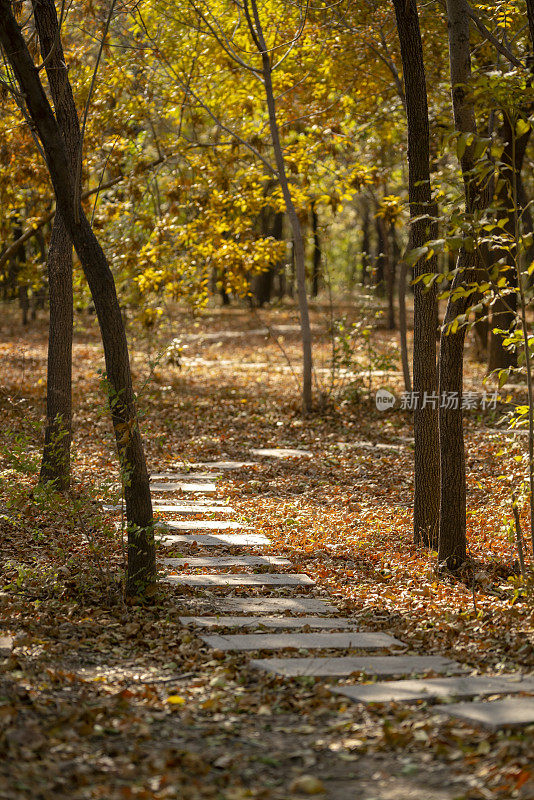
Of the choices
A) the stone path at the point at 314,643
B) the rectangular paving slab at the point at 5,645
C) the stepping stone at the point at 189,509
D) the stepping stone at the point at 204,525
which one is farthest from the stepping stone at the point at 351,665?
the stepping stone at the point at 189,509

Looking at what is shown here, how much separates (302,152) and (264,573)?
8.71 metres

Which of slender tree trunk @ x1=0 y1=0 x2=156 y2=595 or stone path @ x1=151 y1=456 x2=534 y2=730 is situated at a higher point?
slender tree trunk @ x1=0 y1=0 x2=156 y2=595

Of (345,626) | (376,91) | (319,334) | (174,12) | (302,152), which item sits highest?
(174,12)

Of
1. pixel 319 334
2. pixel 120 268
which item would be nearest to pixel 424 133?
pixel 120 268

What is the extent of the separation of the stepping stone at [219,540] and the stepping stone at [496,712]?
3951mm

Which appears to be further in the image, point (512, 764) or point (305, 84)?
point (305, 84)

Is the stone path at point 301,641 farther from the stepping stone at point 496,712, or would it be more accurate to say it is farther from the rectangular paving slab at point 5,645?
the stepping stone at point 496,712

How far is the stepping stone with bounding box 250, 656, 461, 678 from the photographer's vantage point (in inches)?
183

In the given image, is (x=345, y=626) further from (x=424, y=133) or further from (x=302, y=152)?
(x=302, y=152)

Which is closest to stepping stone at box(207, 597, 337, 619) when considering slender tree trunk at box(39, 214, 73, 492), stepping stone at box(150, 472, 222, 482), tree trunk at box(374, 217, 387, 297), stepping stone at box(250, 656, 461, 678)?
stepping stone at box(250, 656, 461, 678)

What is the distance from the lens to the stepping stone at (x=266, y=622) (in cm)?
562

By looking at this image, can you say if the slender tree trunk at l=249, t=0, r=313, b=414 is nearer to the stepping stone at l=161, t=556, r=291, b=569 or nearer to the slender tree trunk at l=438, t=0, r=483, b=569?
the slender tree trunk at l=438, t=0, r=483, b=569

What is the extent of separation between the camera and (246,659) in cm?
496

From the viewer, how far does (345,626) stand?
5.71m
